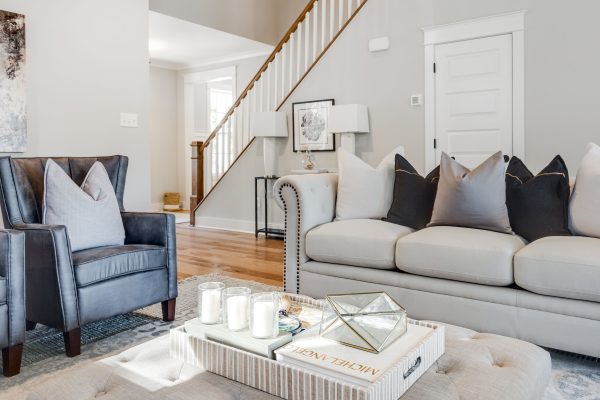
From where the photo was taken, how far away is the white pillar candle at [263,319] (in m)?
1.25

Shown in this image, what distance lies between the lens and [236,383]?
3.80 ft

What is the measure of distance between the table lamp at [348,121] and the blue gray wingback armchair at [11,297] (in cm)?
341

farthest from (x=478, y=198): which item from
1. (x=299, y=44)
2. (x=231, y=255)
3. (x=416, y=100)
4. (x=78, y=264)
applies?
(x=299, y=44)

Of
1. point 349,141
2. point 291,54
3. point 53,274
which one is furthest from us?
point 291,54

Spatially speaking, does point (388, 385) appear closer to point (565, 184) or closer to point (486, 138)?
point (565, 184)

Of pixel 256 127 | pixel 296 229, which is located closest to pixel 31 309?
pixel 296 229

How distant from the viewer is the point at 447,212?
8.64 ft

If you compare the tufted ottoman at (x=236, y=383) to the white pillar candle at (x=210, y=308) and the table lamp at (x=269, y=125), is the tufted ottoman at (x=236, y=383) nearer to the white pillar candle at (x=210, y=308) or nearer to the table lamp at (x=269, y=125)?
the white pillar candle at (x=210, y=308)

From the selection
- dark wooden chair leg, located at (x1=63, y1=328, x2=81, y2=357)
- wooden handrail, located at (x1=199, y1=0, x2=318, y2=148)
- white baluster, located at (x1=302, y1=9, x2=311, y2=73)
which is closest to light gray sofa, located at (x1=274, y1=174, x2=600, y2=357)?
dark wooden chair leg, located at (x1=63, y1=328, x2=81, y2=357)

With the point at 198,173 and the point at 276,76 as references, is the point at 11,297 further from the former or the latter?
the point at 198,173

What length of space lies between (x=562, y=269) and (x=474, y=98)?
2.75 meters

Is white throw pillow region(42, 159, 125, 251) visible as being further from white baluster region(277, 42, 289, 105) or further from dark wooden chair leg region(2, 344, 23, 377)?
white baluster region(277, 42, 289, 105)

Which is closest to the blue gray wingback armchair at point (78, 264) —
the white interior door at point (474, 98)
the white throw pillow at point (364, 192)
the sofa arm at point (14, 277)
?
the sofa arm at point (14, 277)

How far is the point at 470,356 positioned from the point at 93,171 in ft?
7.03
